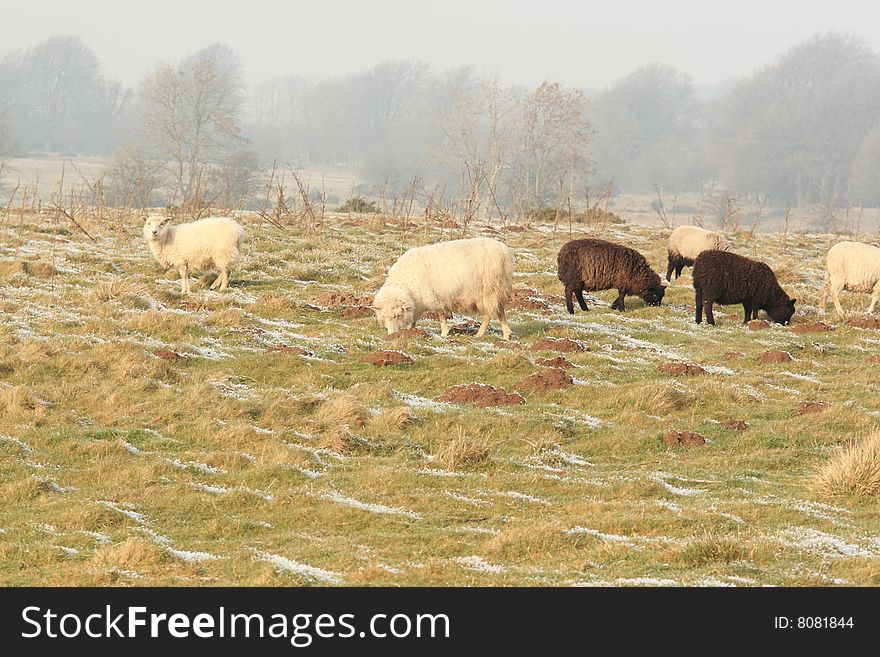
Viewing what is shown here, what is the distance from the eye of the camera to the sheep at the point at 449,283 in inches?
681

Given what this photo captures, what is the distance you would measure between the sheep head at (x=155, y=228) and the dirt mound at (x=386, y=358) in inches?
303

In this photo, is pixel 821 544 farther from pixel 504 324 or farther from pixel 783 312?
pixel 783 312

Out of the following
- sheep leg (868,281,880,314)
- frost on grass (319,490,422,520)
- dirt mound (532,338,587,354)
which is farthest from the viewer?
sheep leg (868,281,880,314)

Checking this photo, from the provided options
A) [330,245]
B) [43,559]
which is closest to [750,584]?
[43,559]

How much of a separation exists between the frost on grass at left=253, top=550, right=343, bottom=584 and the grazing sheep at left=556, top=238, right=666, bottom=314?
43.6ft

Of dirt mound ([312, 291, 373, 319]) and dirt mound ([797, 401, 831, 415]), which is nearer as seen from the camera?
dirt mound ([797, 401, 831, 415])

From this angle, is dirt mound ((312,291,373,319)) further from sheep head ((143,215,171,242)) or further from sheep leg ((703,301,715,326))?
sheep leg ((703,301,715,326))

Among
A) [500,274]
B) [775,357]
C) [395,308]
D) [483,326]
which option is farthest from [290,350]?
[775,357]

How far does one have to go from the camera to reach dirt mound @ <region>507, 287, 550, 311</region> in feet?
68.6

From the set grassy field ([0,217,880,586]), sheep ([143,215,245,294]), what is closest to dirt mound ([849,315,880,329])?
grassy field ([0,217,880,586])

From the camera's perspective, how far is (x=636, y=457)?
40.4ft

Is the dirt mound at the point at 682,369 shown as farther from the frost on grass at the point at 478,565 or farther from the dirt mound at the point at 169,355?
the frost on grass at the point at 478,565

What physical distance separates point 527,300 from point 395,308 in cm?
475

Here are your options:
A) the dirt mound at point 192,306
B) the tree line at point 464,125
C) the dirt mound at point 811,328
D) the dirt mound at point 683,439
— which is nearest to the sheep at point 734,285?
the dirt mound at point 811,328
